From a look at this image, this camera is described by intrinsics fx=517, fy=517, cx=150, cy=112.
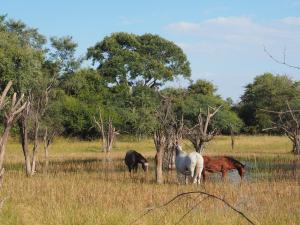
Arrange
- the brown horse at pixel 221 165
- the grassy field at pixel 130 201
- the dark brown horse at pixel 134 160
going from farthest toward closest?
the dark brown horse at pixel 134 160
the brown horse at pixel 221 165
the grassy field at pixel 130 201

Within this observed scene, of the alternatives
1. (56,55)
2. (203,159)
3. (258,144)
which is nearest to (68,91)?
(56,55)

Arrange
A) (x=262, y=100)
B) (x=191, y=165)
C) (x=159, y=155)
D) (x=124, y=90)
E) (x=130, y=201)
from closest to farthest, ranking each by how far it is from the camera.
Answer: (x=130, y=201)
(x=191, y=165)
(x=159, y=155)
(x=124, y=90)
(x=262, y=100)

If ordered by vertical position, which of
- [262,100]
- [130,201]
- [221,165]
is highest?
[262,100]

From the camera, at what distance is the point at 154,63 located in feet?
192

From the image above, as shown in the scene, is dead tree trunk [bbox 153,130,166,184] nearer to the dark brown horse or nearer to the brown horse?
the brown horse

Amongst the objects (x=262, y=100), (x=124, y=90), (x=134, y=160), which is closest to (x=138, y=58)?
(x=124, y=90)

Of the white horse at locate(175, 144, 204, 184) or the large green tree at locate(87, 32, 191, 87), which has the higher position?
the large green tree at locate(87, 32, 191, 87)

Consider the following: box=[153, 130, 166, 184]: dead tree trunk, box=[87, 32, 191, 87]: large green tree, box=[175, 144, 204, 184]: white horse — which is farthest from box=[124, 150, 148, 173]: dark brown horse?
box=[87, 32, 191, 87]: large green tree

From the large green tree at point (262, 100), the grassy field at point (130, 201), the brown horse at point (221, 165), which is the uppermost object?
the large green tree at point (262, 100)

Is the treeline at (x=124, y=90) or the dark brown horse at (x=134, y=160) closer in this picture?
the dark brown horse at (x=134, y=160)

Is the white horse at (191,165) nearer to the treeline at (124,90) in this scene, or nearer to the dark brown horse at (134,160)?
the dark brown horse at (134,160)

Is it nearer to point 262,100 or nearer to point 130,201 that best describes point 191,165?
point 130,201

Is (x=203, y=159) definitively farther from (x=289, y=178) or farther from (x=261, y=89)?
(x=261, y=89)

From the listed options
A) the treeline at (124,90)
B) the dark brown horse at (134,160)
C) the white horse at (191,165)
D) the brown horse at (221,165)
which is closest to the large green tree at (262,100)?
the treeline at (124,90)
